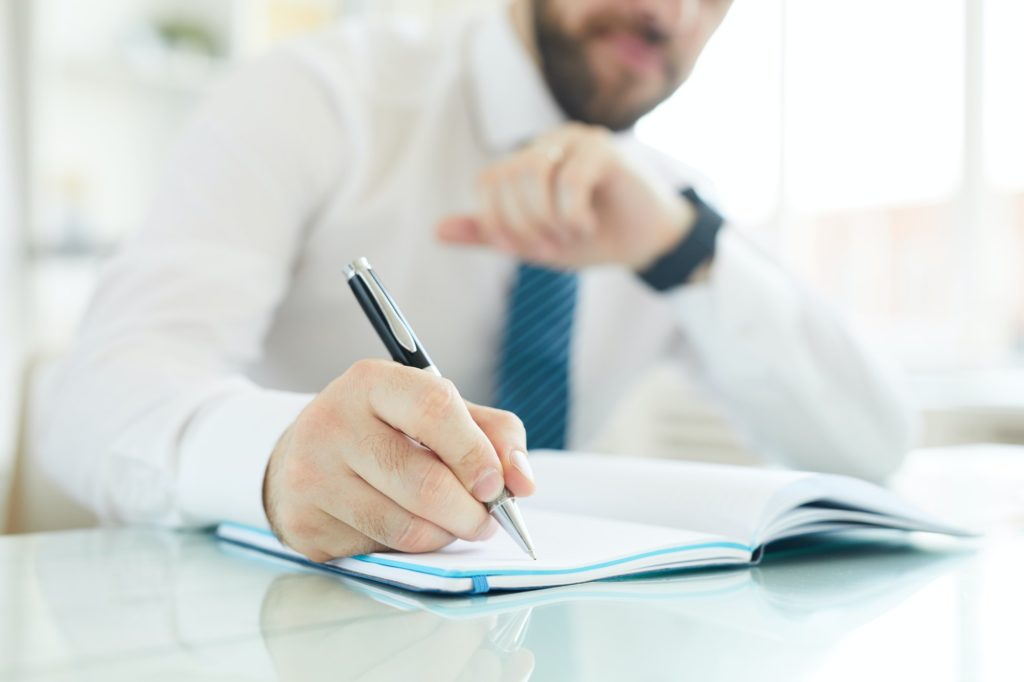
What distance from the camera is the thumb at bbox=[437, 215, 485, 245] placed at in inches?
38.6

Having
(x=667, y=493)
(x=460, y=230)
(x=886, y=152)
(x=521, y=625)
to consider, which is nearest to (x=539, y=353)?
(x=460, y=230)

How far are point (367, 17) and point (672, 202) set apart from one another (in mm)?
2441

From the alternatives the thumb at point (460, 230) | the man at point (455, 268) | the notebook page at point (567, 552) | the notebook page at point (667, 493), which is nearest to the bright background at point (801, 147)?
the man at point (455, 268)

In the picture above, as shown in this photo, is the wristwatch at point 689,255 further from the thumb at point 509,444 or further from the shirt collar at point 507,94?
the thumb at point 509,444

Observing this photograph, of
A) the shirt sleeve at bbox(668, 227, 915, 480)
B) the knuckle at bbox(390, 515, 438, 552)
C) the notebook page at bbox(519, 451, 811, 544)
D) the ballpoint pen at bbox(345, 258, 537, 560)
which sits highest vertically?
the ballpoint pen at bbox(345, 258, 537, 560)

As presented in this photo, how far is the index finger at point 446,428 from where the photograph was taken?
0.47 meters

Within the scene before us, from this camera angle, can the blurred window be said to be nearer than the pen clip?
No

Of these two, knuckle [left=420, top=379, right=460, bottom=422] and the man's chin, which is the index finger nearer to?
knuckle [left=420, top=379, right=460, bottom=422]

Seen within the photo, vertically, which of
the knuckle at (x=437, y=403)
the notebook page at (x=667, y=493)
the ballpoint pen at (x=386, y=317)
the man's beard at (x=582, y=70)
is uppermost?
the man's beard at (x=582, y=70)

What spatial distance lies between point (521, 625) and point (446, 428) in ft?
0.34

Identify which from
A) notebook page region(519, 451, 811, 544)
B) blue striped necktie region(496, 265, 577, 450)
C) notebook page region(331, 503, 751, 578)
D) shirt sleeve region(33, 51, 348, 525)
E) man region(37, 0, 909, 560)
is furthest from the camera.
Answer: blue striped necktie region(496, 265, 577, 450)

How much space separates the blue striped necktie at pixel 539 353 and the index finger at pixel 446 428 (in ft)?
2.20

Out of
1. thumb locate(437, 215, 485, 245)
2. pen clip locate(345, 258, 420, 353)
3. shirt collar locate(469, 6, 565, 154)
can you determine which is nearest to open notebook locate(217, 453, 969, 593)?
pen clip locate(345, 258, 420, 353)

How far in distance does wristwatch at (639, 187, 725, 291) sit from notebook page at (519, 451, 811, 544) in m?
0.50
